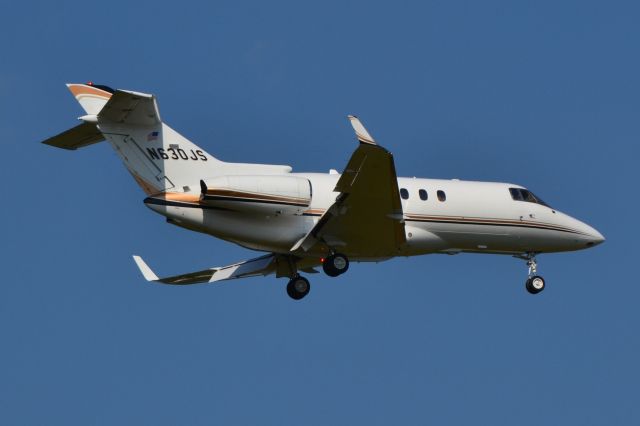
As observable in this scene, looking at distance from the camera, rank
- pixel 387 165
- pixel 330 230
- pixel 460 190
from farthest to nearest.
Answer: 1. pixel 460 190
2. pixel 330 230
3. pixel 387 165

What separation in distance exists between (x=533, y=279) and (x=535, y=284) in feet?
0.49

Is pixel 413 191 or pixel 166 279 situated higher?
pixel 413 191

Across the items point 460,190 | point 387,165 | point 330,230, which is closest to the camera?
point 387,165

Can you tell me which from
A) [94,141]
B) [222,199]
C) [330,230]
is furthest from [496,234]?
[94,141]

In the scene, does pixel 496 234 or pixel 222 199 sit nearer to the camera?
pixel 222 199

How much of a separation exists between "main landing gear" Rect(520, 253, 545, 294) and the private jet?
3.28 feet

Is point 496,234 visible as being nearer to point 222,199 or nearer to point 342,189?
point 342,189

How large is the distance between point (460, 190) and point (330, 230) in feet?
13.9

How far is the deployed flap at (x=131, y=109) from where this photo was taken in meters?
29.3

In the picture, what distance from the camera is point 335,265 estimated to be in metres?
32.1

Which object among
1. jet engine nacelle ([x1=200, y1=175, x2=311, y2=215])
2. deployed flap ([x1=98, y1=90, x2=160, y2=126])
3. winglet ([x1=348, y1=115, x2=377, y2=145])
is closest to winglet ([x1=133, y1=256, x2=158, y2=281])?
jet engine nacelle ([x1=200, y1=175, x2=311, y2=215])

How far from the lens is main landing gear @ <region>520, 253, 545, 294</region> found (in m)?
35.8

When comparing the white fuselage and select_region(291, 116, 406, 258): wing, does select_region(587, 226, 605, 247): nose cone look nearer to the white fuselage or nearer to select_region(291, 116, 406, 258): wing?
the white fuselage

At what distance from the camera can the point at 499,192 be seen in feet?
114
